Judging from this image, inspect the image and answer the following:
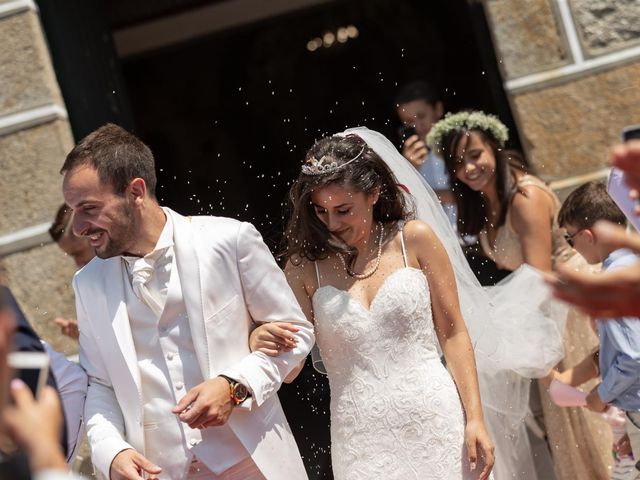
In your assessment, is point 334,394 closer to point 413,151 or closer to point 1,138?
point 413,151

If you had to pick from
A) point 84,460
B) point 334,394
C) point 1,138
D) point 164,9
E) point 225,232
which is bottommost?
point 84,460

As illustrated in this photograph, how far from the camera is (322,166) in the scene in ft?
14.5

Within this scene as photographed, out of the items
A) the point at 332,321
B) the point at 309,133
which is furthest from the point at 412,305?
Answer: the point at 309,133

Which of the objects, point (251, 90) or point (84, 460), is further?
point (251, 90)

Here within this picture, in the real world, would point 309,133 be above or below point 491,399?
above

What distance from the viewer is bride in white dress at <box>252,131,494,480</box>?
4254 mm

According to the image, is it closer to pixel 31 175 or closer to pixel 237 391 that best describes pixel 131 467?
pixel 237 391

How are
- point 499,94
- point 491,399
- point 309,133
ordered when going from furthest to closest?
point 309,133, point 499,94, point 491,399

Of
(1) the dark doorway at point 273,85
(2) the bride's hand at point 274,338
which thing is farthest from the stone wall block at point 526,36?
(1) the dark doorway at point 273,85

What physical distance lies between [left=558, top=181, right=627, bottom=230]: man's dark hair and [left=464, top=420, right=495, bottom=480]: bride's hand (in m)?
1.18

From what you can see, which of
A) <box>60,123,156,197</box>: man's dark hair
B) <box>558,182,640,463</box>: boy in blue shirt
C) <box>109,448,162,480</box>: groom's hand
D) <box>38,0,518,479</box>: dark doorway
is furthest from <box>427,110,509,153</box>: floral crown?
<box>38,0,518,479</box>: dark doorway

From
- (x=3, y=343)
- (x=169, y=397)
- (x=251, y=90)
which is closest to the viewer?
(x=3, y=343)

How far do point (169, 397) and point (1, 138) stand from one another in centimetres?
302

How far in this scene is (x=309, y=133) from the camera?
12562 mm
